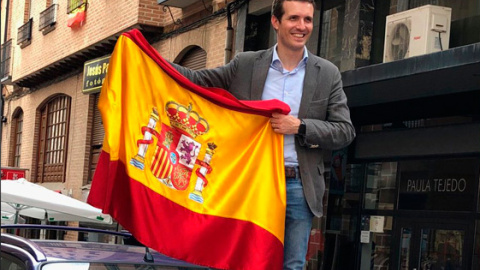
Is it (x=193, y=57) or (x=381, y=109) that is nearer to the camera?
(x=381, y=109)

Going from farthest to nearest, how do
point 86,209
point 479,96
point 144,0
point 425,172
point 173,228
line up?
1. point 144,0
2. point 86,209
3. point 425,172
4. point 479,96
5. point 173,228

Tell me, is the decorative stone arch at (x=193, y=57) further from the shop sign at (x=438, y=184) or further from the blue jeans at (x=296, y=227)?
the blue jeans at (x=296, y=227)

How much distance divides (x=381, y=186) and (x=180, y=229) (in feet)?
30.1

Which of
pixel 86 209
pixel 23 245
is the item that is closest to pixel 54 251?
pixel 23 245

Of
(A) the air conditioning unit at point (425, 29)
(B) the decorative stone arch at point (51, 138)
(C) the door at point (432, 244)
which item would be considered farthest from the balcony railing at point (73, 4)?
(A) the air conditioning unit at point (425, 29)

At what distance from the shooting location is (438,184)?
38.6 feet

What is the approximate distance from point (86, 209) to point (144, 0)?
5.24 metres

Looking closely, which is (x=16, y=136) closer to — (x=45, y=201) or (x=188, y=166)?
(x=45, y=201)

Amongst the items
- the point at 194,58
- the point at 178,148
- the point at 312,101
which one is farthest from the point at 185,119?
the point at 194,58

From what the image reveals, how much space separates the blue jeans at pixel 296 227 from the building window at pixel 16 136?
84.6ft

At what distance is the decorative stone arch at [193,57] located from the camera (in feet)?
55.0

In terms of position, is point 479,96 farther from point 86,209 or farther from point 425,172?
point 86,209

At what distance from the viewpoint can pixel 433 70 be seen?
9.15 metres

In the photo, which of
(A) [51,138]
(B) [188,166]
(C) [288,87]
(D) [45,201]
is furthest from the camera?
(A) [51,138]
